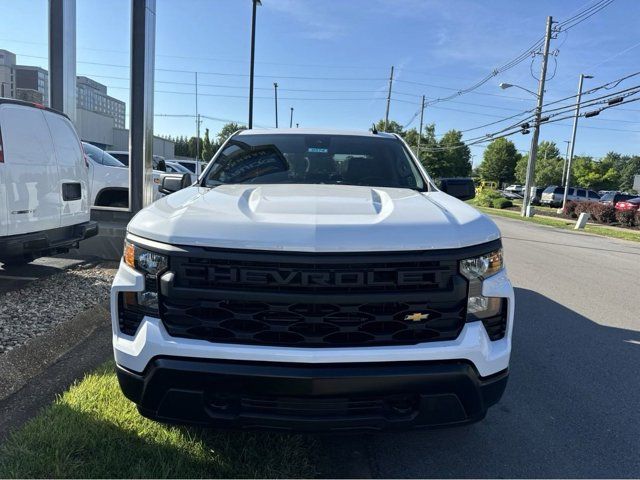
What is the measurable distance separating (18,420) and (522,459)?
2.99 meters

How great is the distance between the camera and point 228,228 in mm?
2223

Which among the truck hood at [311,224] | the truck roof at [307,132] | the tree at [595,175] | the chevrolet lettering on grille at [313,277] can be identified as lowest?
the chevrolet lettering on grille at [313,277]

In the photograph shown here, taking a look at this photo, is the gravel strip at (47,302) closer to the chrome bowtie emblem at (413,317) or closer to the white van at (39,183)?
the white van at (39,183)

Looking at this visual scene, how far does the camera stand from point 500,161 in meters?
90.4

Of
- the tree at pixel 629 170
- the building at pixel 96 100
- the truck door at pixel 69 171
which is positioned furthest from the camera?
the tree at pixel 629 170

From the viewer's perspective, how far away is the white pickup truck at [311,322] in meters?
2.15

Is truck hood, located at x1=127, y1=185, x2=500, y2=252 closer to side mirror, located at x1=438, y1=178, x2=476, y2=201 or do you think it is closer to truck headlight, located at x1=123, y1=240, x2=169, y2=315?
truck headlight, located at x1=123, y1=240, x2=169, y2=315

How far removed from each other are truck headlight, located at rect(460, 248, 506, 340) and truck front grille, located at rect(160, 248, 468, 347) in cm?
6

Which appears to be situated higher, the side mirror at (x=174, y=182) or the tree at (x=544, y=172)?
the tree at (x=544, y=172)

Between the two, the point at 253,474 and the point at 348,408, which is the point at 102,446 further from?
the point at 348,408

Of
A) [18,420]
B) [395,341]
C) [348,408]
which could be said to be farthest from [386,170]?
[18,420]

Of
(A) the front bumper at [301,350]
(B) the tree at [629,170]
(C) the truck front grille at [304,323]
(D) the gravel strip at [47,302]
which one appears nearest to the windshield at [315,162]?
(A) the front bumper at [301,350]

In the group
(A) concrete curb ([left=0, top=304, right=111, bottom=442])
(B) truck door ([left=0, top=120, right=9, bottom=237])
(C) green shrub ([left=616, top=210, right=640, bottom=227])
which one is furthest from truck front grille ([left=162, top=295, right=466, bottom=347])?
(C) green shrub ([left=616, top=210, right=640, bottom=227])

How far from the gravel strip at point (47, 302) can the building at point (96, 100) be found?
8.56 m
